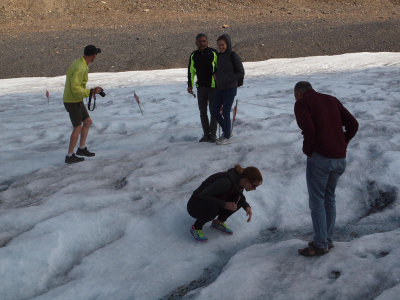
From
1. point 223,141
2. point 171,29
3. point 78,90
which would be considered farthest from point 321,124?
point 171,29

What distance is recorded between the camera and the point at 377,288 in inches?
139

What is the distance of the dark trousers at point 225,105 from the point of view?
728 centimetres

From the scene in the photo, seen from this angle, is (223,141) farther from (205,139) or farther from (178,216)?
(178,216)

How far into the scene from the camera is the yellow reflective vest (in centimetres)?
667

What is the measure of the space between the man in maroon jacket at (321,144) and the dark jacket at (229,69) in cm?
309

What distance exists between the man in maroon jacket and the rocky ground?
1655 cm

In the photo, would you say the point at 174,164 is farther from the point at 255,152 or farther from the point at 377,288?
the point at 377,288

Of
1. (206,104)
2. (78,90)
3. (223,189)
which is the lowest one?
(223,189)

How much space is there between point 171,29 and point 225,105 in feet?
63.6

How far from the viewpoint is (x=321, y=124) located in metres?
3.85

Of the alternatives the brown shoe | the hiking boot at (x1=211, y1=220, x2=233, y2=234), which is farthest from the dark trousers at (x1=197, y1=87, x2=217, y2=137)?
the brown shoe

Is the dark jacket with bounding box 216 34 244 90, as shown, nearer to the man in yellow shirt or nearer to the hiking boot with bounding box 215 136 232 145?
the hiking boot with bounding box 215 136 232 145

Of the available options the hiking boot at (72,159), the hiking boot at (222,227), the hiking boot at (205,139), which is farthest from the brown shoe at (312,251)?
the hiking boot at (72,159)

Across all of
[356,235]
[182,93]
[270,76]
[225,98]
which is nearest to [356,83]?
[270,76]
